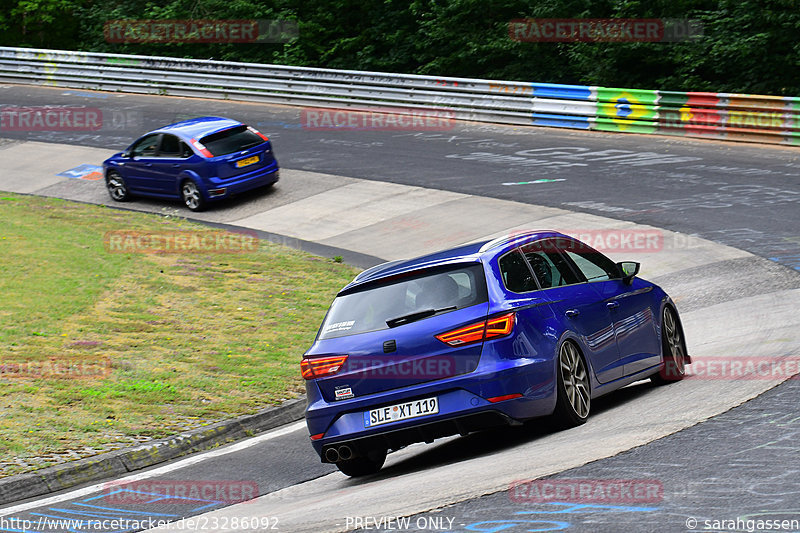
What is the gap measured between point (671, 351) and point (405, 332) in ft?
10.3

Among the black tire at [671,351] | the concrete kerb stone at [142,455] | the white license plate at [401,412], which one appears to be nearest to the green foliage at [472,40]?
the black tire at [671,351]

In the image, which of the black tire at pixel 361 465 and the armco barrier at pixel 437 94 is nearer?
the black tire at pixel 361 465

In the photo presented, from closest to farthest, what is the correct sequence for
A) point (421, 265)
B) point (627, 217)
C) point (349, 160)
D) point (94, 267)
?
point (421, 265)
point (94, 267)
point (627, 217)
point (349, 160)

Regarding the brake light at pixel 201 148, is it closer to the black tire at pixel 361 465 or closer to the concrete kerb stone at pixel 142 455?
the concrete kerb stone at pixel 142 455

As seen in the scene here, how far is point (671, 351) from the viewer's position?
967 cm

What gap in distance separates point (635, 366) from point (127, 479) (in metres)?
4.32

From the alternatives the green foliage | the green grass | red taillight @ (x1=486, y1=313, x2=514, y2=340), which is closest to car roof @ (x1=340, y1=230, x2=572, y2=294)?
red taillight @ (x1=486, y1=313, x2=514, y2=340)

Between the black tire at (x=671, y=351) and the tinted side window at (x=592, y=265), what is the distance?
776 millimetres

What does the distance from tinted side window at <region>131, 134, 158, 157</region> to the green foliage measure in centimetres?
1369

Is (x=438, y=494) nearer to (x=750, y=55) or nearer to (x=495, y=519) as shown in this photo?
(x=495, y=519)

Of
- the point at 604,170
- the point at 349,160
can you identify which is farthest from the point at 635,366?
the point at 349,160

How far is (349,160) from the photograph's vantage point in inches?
998

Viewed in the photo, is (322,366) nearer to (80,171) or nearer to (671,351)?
(671,351)

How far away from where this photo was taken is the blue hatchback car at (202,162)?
2259cm
